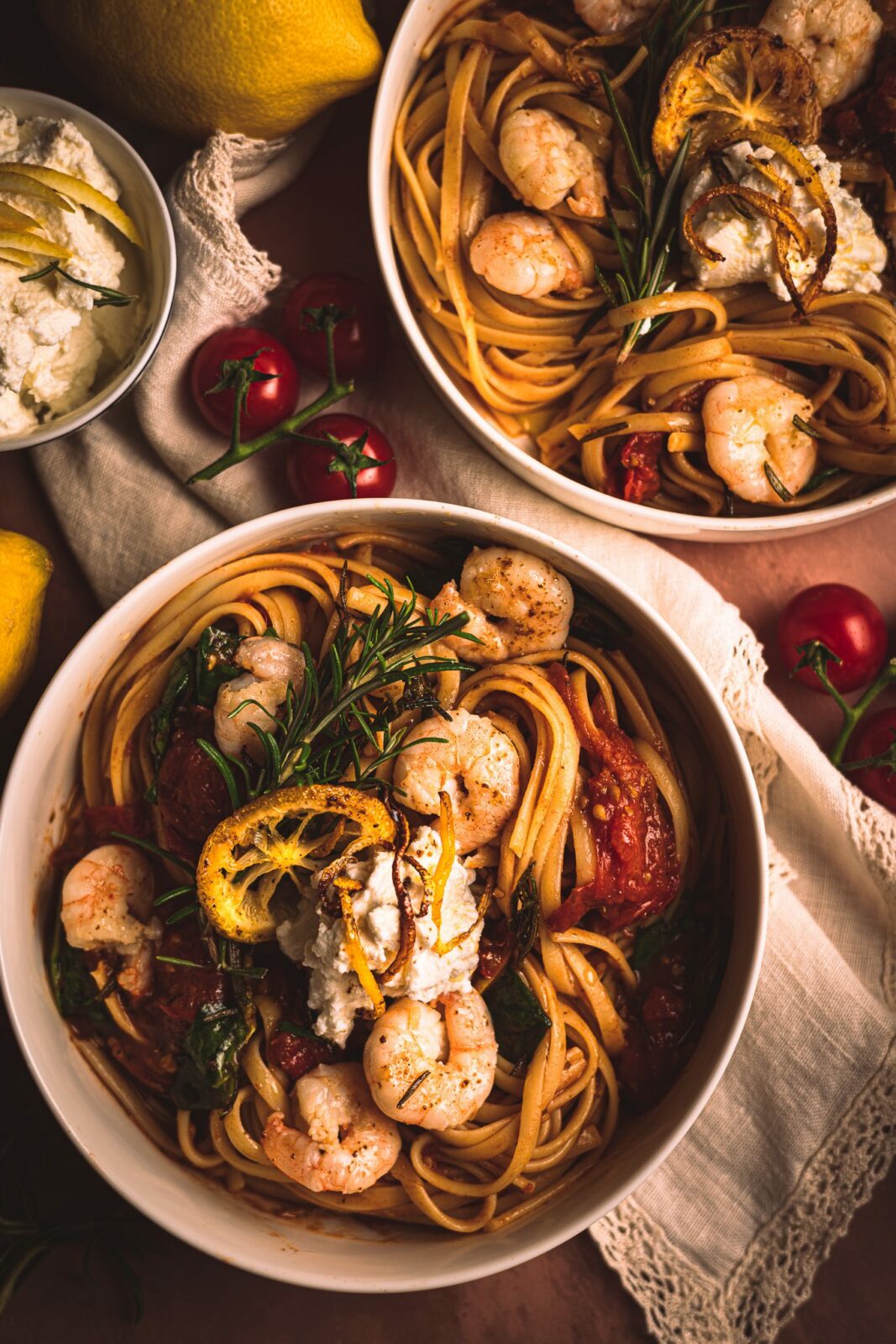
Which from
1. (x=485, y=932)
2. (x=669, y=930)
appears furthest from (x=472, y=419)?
(x=669, y=930)

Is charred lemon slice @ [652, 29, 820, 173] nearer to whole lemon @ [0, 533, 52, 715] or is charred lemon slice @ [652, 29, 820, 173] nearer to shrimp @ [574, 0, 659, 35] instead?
shrimp @ [574, 0, 659, 35]

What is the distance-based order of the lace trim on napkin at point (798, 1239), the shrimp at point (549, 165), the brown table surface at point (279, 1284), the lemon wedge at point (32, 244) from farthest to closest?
1. the brown table surface at point (279, 1284)
2. the lace trim on napkin at point (798, 1239)
3. the shrimp at point (549, 165)
4. the lemon wedge at point (32, 244)

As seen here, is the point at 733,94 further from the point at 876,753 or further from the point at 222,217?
the point at 876,753

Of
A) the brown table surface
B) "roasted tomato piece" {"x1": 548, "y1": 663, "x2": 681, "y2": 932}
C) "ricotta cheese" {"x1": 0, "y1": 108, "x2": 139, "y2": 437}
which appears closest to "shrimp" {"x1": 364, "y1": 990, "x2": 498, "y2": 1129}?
"roasted tomato piece" {"x1": 548, "y1": 663, "x2": 681, "y2": 932}

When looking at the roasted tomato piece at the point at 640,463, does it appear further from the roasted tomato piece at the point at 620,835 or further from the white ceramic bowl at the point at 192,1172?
the roasted tomato piece at the point at 620,835

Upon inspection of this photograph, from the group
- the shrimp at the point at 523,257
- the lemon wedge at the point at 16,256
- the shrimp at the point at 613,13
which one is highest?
the shrimp at the point at 613,13

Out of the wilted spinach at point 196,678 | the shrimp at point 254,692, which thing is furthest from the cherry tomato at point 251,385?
the shrimp at point 254,692
